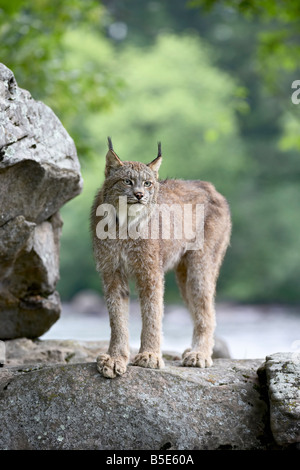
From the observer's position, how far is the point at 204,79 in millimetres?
22938

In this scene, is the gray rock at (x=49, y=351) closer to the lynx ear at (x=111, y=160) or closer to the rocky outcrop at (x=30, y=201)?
the rocky outcrop at (x=30, y=201)

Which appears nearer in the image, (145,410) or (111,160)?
(145,410)

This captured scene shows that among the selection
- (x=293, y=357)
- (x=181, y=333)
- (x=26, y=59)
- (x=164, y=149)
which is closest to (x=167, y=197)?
(x=293, y=357)

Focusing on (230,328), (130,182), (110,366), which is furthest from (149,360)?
(230,328)

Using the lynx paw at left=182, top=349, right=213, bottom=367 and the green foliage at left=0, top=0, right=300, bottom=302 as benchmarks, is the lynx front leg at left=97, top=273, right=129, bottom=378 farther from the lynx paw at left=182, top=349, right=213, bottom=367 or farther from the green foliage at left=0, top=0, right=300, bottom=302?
the green foliage at left=0, top=0, right=300, bottom=302

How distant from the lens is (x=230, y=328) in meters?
15.6

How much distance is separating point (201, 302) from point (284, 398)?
1.43m

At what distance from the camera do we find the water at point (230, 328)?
460 inches

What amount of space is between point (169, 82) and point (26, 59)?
45.5 feet

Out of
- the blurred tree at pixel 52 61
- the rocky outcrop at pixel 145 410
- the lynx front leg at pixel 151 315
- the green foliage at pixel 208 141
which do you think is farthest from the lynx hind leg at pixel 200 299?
the green foliage at pixel 208 141

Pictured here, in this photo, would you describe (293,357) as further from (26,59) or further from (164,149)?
(164,149)

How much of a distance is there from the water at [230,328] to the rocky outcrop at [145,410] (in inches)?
197

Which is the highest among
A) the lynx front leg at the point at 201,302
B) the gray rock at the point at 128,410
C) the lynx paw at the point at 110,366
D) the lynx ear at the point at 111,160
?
the lynx ear at the point at 111,160

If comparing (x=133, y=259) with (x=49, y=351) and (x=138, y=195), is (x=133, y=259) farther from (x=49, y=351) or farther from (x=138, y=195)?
(x=49, y=351)
